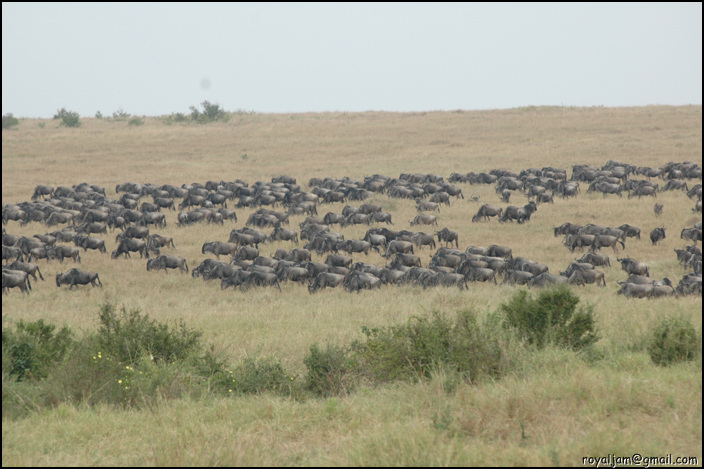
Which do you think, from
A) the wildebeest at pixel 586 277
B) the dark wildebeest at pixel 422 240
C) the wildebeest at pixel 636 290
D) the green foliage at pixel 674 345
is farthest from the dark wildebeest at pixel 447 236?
the green foliage at pixel 674 345

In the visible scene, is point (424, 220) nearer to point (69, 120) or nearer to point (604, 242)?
point (604, 242)

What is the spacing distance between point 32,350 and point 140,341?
1623mm

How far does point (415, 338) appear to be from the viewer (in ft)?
32.1

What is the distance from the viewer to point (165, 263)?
23.7 meters

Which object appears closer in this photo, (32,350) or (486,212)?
(32,350)

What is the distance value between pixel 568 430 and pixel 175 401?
434cm

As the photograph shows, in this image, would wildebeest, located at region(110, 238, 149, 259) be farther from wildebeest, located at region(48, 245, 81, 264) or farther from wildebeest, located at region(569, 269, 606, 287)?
wildebeest, located at region(569, 269, 606, 287)

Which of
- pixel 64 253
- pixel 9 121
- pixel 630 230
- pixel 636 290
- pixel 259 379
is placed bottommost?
pixel 259 379

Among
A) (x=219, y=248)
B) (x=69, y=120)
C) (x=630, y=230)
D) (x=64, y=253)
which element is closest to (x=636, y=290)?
(x=630, y=230)

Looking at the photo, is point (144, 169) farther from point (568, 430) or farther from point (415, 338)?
point (568, 430)

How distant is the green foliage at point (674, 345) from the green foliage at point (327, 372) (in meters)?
4.09

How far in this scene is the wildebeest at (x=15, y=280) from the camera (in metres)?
20.2

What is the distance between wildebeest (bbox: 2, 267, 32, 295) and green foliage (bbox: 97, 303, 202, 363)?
35.2 ft

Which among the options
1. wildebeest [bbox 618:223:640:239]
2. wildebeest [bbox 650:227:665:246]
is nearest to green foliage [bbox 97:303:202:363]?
wildebeest [bbox 650:227:665:246]
